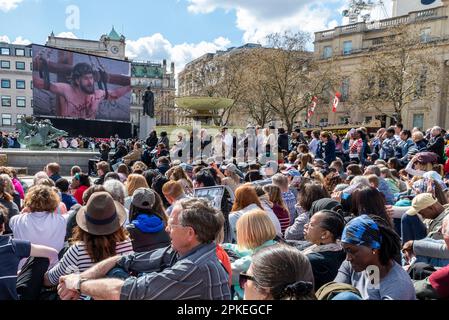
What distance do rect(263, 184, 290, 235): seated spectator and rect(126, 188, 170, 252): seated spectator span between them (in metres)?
1.76

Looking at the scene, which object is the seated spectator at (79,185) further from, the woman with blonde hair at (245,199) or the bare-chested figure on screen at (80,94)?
the bare-chested figure on screen at (80,94)

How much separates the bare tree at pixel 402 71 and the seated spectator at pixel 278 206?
104ft

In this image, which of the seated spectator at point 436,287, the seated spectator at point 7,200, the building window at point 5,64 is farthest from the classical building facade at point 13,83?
the seated spectator at point 436,287

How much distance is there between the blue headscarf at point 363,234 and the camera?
2633mm

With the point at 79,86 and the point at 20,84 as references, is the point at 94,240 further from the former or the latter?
the point at 20,84

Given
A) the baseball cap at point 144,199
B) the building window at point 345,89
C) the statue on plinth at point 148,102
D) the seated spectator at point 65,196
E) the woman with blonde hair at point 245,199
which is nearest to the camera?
the baseball cap at point 144,199

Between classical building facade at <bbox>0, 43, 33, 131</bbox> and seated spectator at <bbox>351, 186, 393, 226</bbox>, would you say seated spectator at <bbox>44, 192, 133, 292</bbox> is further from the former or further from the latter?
classical building facade at <bbox>0, 43, 33, 131</bbox>

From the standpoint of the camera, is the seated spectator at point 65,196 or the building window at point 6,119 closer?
the seated spectator at point 65,196

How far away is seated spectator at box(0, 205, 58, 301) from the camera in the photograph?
2891 mm

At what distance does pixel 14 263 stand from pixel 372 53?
40.7 meters

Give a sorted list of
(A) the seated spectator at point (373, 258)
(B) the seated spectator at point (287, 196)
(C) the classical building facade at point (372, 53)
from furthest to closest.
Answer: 1. (C) the classical building facade at point (372, 53)
2. (B) the seated spectator at point (287, 196)
3. (A) the seated spectator at point (373, 258)

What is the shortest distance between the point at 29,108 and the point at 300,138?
239 ft

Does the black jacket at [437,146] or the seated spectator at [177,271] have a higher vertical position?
the black jacket at [437,146]
